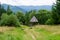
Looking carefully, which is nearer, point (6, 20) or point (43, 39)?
point (43, 39)

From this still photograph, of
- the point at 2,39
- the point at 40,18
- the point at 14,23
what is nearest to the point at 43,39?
the point at 2,39

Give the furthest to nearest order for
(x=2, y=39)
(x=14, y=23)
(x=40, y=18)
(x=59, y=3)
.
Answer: (x=40, y=18) < (x=59, y=3) < (x=14, y=23) < (x=2, y=39)

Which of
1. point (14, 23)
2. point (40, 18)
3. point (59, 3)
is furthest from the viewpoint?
point (40, 18)

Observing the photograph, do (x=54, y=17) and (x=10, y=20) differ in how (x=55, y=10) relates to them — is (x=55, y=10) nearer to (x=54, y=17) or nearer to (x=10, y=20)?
(x=54, y=17)

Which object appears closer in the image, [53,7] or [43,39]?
[43,39]

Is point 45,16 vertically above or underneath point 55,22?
underneath

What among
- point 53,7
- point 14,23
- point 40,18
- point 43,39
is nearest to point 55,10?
point 53,7

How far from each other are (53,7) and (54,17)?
8.06 feet

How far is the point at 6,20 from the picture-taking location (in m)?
49.1

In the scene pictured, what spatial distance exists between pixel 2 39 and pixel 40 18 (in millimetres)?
65273

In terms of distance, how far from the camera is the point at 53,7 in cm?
5141

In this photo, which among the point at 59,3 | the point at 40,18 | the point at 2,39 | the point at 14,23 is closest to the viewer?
the point at 2,39

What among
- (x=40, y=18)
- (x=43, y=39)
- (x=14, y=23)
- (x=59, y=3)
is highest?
(x=43, y=39)

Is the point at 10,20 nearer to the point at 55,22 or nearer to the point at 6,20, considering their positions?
the point at 6,20
